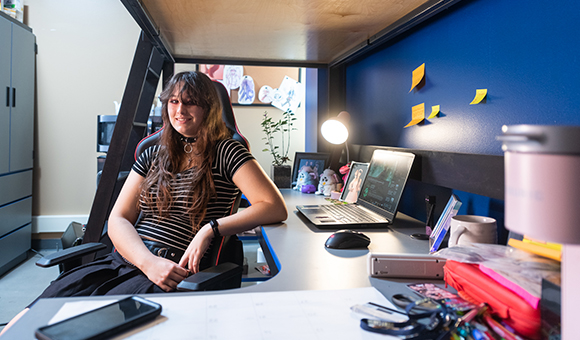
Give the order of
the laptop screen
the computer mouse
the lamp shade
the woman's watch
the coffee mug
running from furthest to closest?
the lamp shade < the laptop screen < the woman's watch < the computer mouse < the coffee mug

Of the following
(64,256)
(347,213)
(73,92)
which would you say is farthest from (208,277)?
(73,92)

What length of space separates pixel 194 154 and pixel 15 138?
2.47 meters

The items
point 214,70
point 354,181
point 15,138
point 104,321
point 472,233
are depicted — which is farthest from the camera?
point 214,70

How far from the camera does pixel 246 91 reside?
12.1ft

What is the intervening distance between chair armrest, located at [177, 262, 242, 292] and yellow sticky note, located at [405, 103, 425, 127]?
93 cm

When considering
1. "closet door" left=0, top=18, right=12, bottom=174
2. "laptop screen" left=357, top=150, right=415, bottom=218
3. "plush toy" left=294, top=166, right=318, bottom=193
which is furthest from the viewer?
"closet door" left=0, top=18, right=12, bottom=174

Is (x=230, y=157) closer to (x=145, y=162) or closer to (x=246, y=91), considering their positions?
(x=145, y=162)

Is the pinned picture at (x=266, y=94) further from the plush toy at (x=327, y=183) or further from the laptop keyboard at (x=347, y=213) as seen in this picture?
the laptop keyboard at (x=347, y=213)

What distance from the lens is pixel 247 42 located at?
195 cm

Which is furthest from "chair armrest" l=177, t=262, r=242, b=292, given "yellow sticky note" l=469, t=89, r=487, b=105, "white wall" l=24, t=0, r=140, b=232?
"white wall" l=24, t=0, r=140, b=232

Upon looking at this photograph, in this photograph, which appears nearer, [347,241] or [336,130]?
[347,241]

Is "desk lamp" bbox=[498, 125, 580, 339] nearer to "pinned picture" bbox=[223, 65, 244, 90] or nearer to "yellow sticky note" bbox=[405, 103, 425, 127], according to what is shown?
"yellow sticky note" bbox=[405, 103, 425, 127]

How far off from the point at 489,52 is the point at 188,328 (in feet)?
3.59

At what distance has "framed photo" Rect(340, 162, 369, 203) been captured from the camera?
69.2 inches
